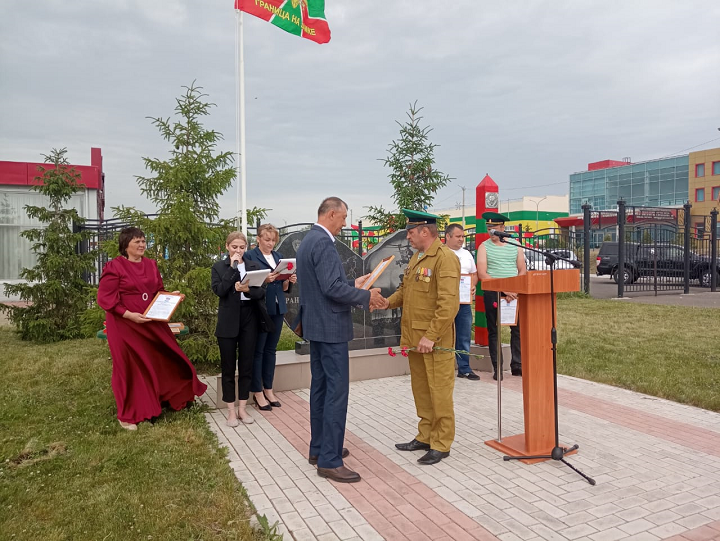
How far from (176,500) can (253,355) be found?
1.98 meters

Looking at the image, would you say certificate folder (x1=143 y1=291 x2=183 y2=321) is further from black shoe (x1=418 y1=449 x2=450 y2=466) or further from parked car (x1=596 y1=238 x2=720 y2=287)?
parked car (x1=596 y1=238 x2=720 y2=287)

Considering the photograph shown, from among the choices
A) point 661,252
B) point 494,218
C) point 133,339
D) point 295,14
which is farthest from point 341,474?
point 661,252

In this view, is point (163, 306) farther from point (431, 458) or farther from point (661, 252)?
point (661, 252)

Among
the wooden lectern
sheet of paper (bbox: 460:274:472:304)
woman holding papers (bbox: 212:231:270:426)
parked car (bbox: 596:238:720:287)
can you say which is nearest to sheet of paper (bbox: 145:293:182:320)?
woman holding papers (bbox: 212:231:270:426)

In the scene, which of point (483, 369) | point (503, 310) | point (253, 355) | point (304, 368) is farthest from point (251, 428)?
point (483, 369)

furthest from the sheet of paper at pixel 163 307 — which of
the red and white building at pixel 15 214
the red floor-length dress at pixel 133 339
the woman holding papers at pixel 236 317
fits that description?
the red and white building at pixel 15 214

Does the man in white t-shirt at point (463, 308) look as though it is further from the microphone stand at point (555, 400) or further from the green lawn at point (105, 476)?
the green lawn at point (105, 476)

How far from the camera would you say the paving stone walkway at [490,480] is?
11.1ft

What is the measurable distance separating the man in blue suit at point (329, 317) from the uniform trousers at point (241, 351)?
4.44 feet

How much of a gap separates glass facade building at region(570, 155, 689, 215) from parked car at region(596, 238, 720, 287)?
44409mm

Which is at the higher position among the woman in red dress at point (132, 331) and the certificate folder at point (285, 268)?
the certificate folder at point (285, 268)

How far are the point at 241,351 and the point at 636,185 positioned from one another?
255ft

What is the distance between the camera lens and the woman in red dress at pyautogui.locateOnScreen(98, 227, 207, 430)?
17.1 ft

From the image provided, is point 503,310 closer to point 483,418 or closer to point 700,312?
point 483,418
